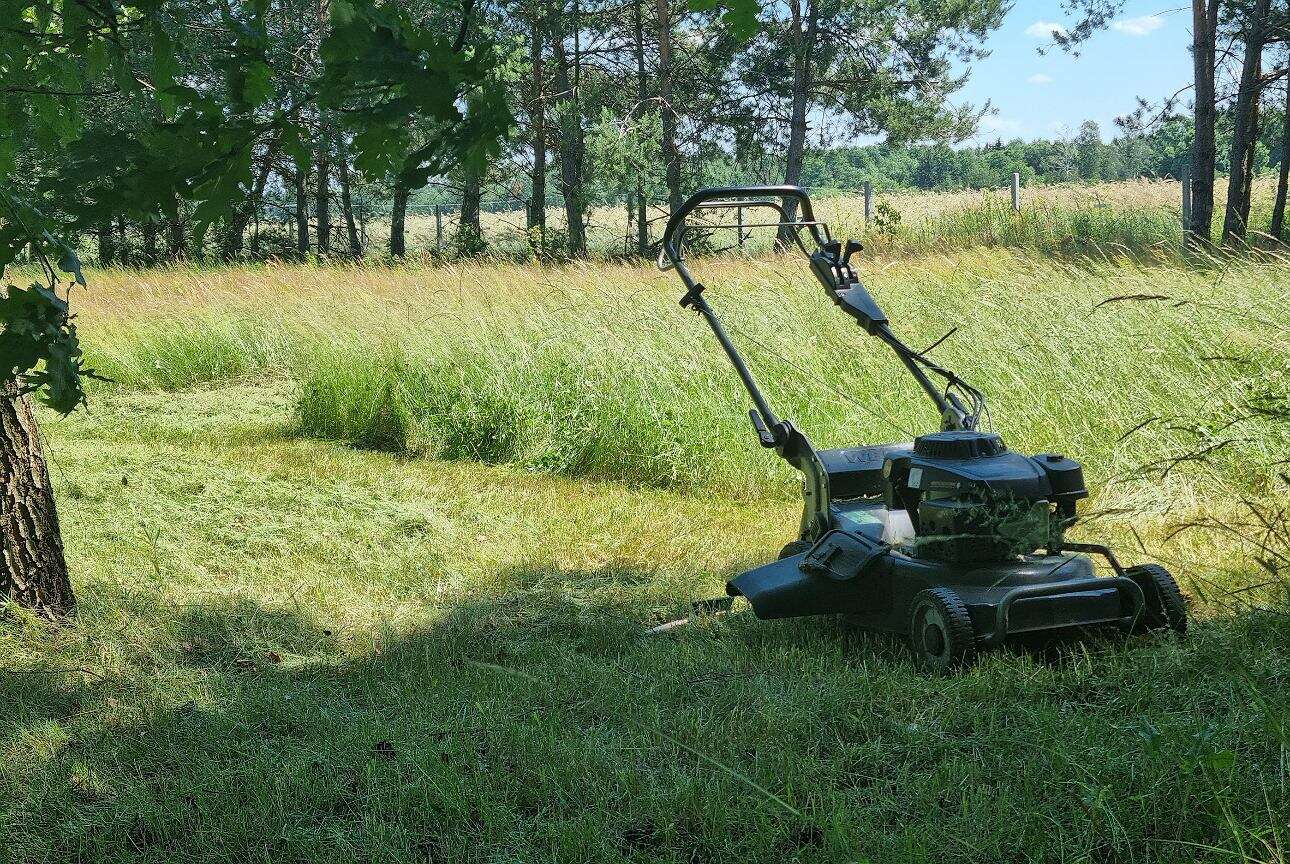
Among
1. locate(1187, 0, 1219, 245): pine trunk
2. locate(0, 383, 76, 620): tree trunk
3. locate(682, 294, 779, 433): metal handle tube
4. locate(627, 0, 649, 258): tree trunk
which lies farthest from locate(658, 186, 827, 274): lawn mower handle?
locate(627, 0, 649, 258): tree trunk

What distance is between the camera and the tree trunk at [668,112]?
19.9 meters

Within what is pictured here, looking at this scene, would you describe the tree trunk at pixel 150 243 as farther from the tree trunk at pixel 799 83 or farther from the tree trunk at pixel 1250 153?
the tree trunk at pixel 1250 153

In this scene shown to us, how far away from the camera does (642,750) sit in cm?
269

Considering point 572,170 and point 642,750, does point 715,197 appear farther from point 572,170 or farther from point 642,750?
point 572,170

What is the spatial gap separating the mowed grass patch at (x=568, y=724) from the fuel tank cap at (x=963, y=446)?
21.4 inches

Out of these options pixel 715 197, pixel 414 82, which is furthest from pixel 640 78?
pixel 414 82

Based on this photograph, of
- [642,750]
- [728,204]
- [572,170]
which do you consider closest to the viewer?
[642,750]

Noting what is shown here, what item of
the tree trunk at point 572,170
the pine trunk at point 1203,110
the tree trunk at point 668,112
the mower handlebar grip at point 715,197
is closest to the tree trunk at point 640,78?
the tree trunk at point 668,112

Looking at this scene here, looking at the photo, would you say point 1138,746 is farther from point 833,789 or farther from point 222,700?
point 222,700

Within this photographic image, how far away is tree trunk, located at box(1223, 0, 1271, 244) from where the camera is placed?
1382cm

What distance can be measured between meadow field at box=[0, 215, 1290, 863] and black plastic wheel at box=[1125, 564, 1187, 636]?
5 centimetres

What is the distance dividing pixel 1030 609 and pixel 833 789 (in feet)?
2.52

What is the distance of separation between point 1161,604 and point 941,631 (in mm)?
591

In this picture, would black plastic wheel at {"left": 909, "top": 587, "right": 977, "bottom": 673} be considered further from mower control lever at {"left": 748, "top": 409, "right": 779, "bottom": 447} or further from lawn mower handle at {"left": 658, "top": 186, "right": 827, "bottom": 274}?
lawn mower handle at {"left": 658, "top": 186, "right": 827, "bottom": 274}
